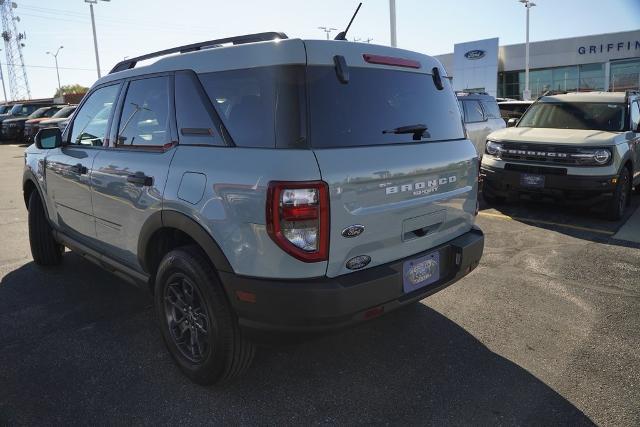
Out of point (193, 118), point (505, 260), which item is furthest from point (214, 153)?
point (505, 260)

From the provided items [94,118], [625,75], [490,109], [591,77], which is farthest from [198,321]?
[591,77]

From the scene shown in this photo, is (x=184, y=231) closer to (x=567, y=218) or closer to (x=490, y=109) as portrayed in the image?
(x=567, y=218)

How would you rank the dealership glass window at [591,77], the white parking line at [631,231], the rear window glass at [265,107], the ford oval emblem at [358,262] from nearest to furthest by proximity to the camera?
the rear window glass at [265,107] → the ford oval emblem at [358,262] → the white parking line at [631,231] → the dealership glass window at [591,77]

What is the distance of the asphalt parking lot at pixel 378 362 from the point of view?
2.67 meters

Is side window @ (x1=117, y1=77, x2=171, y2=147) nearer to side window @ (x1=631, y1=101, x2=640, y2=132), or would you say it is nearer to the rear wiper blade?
the rear wiper blade

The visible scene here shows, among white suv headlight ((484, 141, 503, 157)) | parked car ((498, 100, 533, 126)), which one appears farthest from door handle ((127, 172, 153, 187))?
parked car ((498, 100, 533, 126))

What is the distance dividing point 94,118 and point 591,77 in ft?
150

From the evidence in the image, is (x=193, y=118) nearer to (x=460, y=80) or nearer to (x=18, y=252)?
(x=18, y=252)

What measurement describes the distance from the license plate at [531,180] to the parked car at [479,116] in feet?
9.96

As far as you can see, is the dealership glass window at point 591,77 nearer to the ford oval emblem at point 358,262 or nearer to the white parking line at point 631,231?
the white parking line at point 631,231

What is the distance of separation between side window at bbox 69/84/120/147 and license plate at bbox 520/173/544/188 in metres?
5.57

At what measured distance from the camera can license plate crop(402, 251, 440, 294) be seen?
2740 millimetres

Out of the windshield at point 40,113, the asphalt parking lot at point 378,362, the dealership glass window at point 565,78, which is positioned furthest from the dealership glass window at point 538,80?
the asphalt parking lot at point 378,362

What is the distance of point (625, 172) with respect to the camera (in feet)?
23.1
